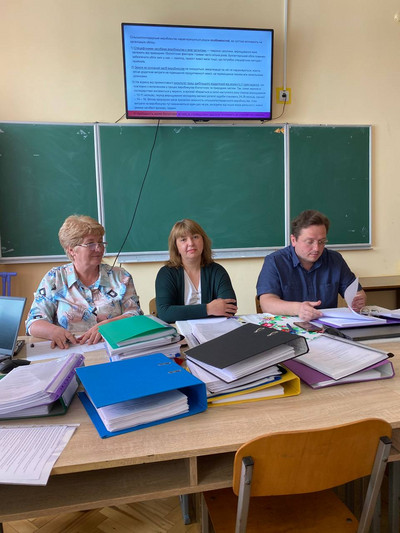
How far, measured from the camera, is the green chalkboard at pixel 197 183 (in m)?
3.17

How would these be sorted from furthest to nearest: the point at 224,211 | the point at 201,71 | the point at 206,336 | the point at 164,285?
1. the point at 224,211
2. the point at 201,71
3. the point at 164,285
4. the point at 206,336

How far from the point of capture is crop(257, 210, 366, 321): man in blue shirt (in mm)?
2104

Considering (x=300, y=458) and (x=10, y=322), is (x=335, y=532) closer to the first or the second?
(x=300, y=458)

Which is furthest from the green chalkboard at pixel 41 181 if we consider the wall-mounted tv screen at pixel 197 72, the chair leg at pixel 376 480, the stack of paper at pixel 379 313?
the chair leg at pixel 376 480

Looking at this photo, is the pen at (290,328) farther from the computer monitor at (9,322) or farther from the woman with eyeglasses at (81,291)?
the computer monitor at (9,322)

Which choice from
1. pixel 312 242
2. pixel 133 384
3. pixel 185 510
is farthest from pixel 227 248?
pixel 133 384

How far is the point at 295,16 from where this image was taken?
3258mm

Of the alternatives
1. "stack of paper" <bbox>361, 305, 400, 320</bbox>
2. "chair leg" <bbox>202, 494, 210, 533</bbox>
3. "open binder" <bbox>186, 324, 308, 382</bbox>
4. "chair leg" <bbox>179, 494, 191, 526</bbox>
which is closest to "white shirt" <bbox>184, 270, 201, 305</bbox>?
"stack of paper" <bbox>361, 305, 400, 320</bbox>

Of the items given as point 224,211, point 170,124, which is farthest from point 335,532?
point 170,124

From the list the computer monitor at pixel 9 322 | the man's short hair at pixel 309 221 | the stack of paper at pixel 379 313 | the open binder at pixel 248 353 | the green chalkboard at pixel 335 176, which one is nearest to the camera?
the open binder at pixel 248 353

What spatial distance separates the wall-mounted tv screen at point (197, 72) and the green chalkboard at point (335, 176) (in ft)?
1.66

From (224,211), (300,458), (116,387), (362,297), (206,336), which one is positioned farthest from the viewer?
(224,211)

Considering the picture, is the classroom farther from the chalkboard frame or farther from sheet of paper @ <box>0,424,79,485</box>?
sheet of paper @ <box>0,424,79,485</box>

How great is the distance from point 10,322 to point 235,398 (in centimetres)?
91
